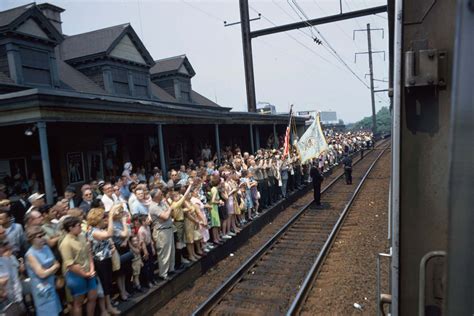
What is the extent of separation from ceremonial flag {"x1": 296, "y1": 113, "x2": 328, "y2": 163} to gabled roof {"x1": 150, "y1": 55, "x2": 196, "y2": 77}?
12.0m

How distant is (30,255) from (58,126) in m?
7.98

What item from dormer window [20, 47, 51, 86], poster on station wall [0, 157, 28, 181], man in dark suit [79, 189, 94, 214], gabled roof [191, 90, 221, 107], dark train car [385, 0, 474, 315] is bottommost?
man in dark suit [79, 189, 94, 214]

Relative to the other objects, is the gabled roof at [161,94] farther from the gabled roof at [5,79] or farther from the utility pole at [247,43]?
the gabled roof at [5,79]

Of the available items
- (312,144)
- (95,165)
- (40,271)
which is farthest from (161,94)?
(40,271)

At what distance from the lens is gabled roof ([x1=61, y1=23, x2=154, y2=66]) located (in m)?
17.6

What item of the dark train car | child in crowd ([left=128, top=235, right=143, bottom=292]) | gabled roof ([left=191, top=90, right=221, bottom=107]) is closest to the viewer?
the dark train car

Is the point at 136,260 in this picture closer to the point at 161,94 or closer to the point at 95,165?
the point at 95,165

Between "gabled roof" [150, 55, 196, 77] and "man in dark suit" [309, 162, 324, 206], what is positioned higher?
"gabled roof" [150, 55, 196, 77]

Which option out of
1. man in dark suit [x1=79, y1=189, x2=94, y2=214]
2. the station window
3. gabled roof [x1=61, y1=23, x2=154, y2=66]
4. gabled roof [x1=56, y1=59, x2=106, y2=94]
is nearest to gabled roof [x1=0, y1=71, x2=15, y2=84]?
gabled roof [x1=56, y1=59, x2=106, y2=94]

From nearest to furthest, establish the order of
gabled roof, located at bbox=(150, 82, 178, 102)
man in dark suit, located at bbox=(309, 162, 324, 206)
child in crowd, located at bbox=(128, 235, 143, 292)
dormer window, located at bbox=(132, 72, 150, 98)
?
child in crowd, located at bbox=(128, 235, 143, 292), man in dark suit, located at bbox=(309, 162, 324, 206), dormer window, located at bbox=(132, 72, 150, 98), gabled roof, located at bbox=(150, 82, 178, 102)

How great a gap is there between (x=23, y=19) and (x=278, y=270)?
1240cm

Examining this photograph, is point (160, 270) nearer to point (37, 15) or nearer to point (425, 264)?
point (425, 264)

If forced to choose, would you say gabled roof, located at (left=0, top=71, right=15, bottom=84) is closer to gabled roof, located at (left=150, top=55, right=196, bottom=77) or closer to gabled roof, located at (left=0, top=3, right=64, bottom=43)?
gabled roof, located at (left=0, top=3, right=64, bottom=43)

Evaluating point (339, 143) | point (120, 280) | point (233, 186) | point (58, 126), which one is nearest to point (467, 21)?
point (120, 280)
